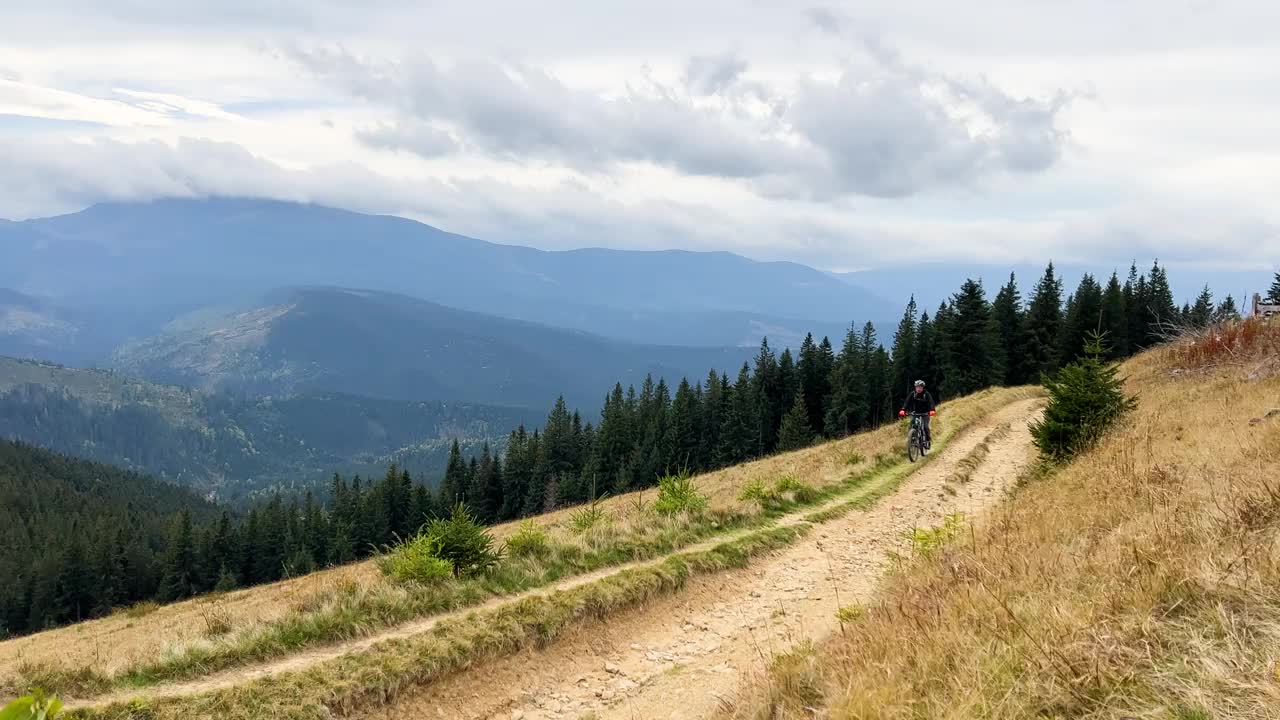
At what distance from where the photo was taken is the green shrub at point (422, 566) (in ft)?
36.9

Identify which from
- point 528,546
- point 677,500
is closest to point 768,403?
point 677,500

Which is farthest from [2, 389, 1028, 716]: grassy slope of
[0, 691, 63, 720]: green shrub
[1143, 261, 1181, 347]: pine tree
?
[1143, 261, 1181, 347]: pine tree

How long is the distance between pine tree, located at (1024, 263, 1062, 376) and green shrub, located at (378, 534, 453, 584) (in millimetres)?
79889

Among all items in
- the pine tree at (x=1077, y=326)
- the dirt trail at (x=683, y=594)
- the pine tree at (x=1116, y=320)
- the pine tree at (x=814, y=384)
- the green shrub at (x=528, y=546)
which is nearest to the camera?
the dirt trail at (x=683, y=594)

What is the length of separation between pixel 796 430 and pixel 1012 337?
89.3 ft

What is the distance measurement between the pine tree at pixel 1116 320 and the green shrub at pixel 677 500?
270 ft

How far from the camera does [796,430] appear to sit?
82500mm

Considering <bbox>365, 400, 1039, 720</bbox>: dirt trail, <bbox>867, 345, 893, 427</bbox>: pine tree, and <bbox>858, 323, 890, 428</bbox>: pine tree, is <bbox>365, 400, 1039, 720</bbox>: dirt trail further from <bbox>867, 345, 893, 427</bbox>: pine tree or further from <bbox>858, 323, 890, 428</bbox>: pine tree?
<bbox>867, 345, 893, 427</bbox>: pine tree

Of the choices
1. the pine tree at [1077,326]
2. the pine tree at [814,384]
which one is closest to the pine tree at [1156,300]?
the pine tree at [1077,326]

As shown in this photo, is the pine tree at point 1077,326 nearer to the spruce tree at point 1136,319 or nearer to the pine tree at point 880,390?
the spruce tree at point 1136,319

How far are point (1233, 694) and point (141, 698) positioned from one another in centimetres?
1025

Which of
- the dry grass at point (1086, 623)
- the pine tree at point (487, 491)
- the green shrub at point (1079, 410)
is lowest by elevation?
the pine tree at point (487, 491)

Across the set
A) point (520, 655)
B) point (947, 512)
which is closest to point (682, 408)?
point (947, 512)

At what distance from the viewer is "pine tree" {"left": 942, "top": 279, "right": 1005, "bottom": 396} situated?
71438 mm
